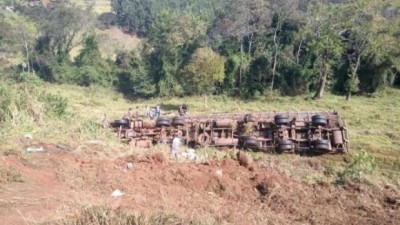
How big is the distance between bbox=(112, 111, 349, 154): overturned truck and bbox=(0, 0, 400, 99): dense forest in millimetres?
10826

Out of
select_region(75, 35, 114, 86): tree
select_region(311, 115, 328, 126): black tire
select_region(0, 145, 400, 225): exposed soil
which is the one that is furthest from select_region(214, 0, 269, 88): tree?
select_region(0, 145, 400, 225): exposed soil

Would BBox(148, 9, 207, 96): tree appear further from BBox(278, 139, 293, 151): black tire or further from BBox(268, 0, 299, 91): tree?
BBox(278, 139, 293, 151): black tire

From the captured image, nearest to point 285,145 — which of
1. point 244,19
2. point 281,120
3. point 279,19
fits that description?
point 281,120

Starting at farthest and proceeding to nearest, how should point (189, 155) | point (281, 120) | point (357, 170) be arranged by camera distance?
point (281, 120), point (189, 155), point (357, 170)

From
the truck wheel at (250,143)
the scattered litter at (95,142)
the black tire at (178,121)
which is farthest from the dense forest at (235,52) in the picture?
the scattered litter at (95,142)

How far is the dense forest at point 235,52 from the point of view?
28.1 m

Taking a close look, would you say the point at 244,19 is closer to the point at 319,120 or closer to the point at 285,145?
the point at 319,120

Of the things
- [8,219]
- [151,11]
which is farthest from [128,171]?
[151,11]

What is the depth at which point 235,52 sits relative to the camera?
34.0 metres

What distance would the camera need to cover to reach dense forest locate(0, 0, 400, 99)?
92.2 ft

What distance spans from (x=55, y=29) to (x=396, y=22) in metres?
26.4

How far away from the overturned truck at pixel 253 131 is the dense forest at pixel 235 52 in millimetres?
10826

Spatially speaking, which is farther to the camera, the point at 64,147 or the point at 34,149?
the point at 64,147

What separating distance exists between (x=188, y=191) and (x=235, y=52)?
24039 millimetres
